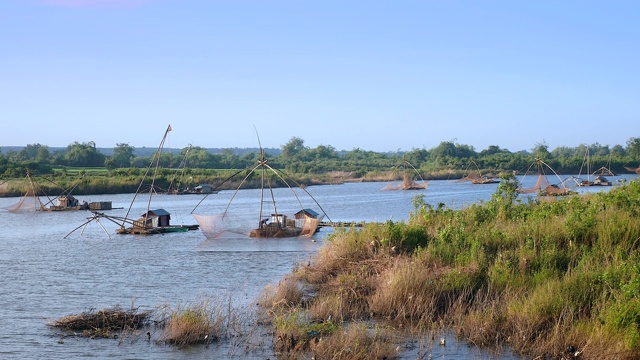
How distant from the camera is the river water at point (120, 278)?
38.3 feet

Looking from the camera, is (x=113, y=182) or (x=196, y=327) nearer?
(x=196, y=327)

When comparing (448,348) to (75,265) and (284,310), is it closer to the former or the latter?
(284,310)

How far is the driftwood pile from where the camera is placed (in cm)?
1244

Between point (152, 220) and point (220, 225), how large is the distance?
620cm

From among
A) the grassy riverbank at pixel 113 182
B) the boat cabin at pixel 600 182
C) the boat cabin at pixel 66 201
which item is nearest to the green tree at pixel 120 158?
the grassy riverbank at pixel 113 182

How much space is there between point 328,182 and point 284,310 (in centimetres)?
7259

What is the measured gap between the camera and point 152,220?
3078cm

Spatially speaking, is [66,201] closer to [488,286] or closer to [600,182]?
[488,286]

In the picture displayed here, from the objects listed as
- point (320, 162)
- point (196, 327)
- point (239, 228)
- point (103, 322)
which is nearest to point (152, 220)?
point (239, 228)

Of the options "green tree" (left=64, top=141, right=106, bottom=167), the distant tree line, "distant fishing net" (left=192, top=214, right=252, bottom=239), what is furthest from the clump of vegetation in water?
"green tree" (left=64, top=141, right=106, bottom=167)

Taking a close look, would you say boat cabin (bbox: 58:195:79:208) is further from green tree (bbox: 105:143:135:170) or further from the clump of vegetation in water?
green tree (bbox: 105:143:135:170)

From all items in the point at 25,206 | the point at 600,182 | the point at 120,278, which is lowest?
the point at 120,278

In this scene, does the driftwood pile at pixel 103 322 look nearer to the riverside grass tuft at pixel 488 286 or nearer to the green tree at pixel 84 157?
the riverside grass tuft at pixel 488 286

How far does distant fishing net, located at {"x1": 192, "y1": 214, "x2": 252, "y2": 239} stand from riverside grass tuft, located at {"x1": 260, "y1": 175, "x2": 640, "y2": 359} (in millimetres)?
8913
